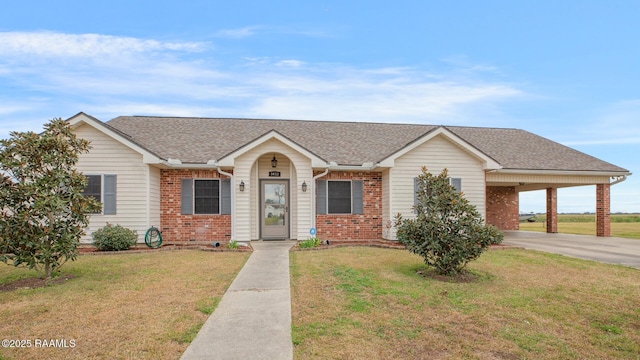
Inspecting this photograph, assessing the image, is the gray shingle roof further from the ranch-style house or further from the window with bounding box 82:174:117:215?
the window with bounding box 82:174:117:215

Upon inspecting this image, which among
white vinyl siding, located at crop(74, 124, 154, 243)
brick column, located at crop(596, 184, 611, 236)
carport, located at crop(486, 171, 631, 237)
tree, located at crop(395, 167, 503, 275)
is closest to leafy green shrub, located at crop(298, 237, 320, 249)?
tree, located at crop(395, 167, 503, 275)

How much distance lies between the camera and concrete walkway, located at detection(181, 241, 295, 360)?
13.7 feet

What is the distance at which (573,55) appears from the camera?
505 inches

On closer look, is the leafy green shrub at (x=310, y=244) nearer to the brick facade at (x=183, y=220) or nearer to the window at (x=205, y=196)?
the brick facade at (x=183, y=220)

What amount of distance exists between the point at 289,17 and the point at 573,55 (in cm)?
934

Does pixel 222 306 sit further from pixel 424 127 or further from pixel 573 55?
pixel 424 127

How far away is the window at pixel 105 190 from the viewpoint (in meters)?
13.0

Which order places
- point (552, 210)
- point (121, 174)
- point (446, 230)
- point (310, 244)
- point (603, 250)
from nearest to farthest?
1. point (446, 230)
2. point (310, 244)
3. point (603, 250)
4. point (121, 174)
5. point (552, 210)

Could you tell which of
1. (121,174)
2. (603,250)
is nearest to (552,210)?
(603,250)

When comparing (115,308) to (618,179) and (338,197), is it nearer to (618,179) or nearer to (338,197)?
(338,197)

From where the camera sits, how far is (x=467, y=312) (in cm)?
564

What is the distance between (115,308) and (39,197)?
3.14 metres

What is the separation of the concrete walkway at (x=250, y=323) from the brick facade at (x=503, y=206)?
1691 centimetres

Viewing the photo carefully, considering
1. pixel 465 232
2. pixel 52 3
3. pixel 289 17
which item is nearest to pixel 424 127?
pixel 289 17
